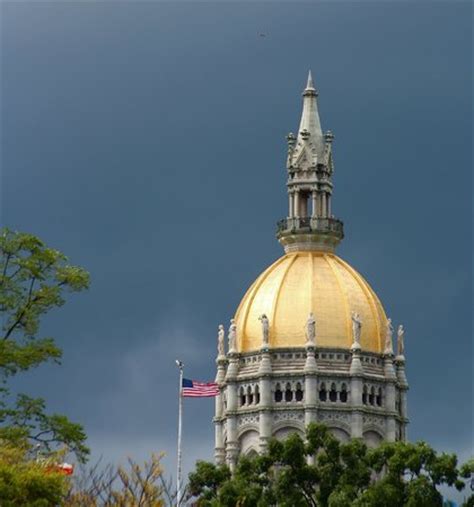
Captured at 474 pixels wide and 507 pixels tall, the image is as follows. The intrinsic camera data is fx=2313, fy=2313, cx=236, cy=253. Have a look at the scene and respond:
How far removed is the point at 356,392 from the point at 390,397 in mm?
3776

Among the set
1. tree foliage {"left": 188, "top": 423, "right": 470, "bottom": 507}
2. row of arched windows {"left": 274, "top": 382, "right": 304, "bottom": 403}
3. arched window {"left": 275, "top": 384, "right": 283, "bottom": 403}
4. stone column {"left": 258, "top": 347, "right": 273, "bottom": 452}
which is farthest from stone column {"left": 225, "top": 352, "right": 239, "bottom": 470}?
tree foliage {"left": 188, "top": 423, "right": 470, "bottom": 507}

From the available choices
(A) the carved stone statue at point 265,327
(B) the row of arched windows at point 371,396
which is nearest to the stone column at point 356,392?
(B) the row of arched windows at point 371,396

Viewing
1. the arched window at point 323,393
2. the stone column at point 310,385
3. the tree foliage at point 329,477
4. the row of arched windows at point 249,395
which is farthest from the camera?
the row of arched windows at point 249,395

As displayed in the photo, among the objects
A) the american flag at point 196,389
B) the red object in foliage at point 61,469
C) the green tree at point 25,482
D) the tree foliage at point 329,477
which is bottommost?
the green tree at point 25,482

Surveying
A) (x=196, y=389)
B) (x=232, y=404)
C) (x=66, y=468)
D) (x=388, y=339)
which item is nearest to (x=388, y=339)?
(x=388, y=339)

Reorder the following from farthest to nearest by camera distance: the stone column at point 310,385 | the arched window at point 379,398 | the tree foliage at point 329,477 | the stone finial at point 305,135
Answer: the stone finial at point 305,135
the arched window at point 379,398
the stone column at point 310,385
the tree foliage at point 329,477

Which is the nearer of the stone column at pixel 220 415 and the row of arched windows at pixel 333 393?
the row of arched windows at pixel 333 393

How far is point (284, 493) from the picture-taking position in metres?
133

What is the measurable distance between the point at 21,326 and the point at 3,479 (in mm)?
6071

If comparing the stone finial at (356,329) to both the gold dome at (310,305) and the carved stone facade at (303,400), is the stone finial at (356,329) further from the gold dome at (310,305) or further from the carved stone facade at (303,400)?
the carved stone facade at (303,400)

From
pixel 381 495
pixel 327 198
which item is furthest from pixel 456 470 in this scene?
pixel 327 198

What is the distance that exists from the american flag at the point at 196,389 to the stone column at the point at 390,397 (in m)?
25.5

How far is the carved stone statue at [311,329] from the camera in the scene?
555 feet

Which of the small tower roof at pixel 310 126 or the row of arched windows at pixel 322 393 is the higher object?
the small tower roof at pixel 310 126
